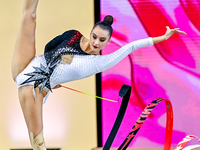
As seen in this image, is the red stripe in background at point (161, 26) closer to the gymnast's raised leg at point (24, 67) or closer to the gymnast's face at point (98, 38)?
the gymnast's face at point (98, 38)

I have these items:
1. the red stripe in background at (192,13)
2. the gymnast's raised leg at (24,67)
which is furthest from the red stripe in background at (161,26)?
the gymnast's raised leg at (24,67)

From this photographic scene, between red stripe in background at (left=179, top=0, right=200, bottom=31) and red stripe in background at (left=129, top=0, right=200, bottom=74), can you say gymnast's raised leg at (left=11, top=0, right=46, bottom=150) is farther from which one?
red stripe in background at (left=179, top=0, right=200, bottom=31)

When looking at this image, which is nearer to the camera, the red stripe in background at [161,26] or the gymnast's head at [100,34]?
the gymnast's head at [100,34]

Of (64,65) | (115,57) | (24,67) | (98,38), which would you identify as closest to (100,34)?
(98,38)

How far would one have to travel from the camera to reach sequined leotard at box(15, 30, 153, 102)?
1269mm

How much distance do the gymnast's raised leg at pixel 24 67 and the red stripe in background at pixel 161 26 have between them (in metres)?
0.96

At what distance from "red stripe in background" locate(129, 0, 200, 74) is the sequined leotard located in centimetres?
72

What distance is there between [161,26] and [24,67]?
3.83 feet

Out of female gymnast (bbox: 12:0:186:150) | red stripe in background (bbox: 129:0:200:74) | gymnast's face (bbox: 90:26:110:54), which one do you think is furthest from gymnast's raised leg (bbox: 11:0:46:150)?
red stripe in background (bbox: 129:0:200:74)

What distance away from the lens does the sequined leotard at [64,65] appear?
1.27 m

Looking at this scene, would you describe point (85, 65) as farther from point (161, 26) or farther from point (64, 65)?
point (161, 26)

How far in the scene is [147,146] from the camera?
1.97 metres

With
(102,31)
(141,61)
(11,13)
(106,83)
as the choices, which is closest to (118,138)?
(106,83)

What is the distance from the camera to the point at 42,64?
4.23 ft
